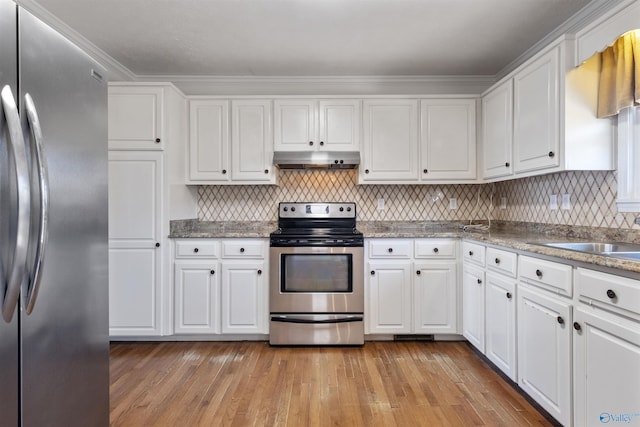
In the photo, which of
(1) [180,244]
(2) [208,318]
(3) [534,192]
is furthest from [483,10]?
(2) [208,318]

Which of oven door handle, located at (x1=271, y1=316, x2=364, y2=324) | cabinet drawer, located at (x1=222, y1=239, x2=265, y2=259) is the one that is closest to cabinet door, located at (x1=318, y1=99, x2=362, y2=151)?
cabinet drawer, located at (x1=222, y1=239, x2=265, y2=259)

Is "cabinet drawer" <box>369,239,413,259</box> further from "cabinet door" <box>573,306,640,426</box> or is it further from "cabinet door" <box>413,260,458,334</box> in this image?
"cabinet door" <box>573,306,640,426</box>

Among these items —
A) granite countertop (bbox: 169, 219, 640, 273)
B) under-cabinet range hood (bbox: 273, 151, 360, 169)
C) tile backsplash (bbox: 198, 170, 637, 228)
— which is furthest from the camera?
tile backsplash (bbox: 198, 170, 637, 228)

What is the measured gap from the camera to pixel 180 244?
279 centimetres

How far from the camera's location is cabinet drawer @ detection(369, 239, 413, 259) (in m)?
2.81

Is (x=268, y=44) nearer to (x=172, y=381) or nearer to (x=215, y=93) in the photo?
(x=215, y=93)

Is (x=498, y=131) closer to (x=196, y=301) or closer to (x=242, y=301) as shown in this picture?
(x=242, y=301)

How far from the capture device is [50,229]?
103cm

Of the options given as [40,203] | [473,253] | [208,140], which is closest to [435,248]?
[473,253]

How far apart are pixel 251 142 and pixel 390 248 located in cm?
159

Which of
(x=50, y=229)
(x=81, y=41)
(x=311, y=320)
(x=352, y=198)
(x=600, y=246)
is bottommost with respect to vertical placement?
(x=311, y=320)

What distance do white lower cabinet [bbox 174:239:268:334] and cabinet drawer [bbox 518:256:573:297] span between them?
1.87 m

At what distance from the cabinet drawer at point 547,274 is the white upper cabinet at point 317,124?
5.72 ft

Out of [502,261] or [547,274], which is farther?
[502,261]
